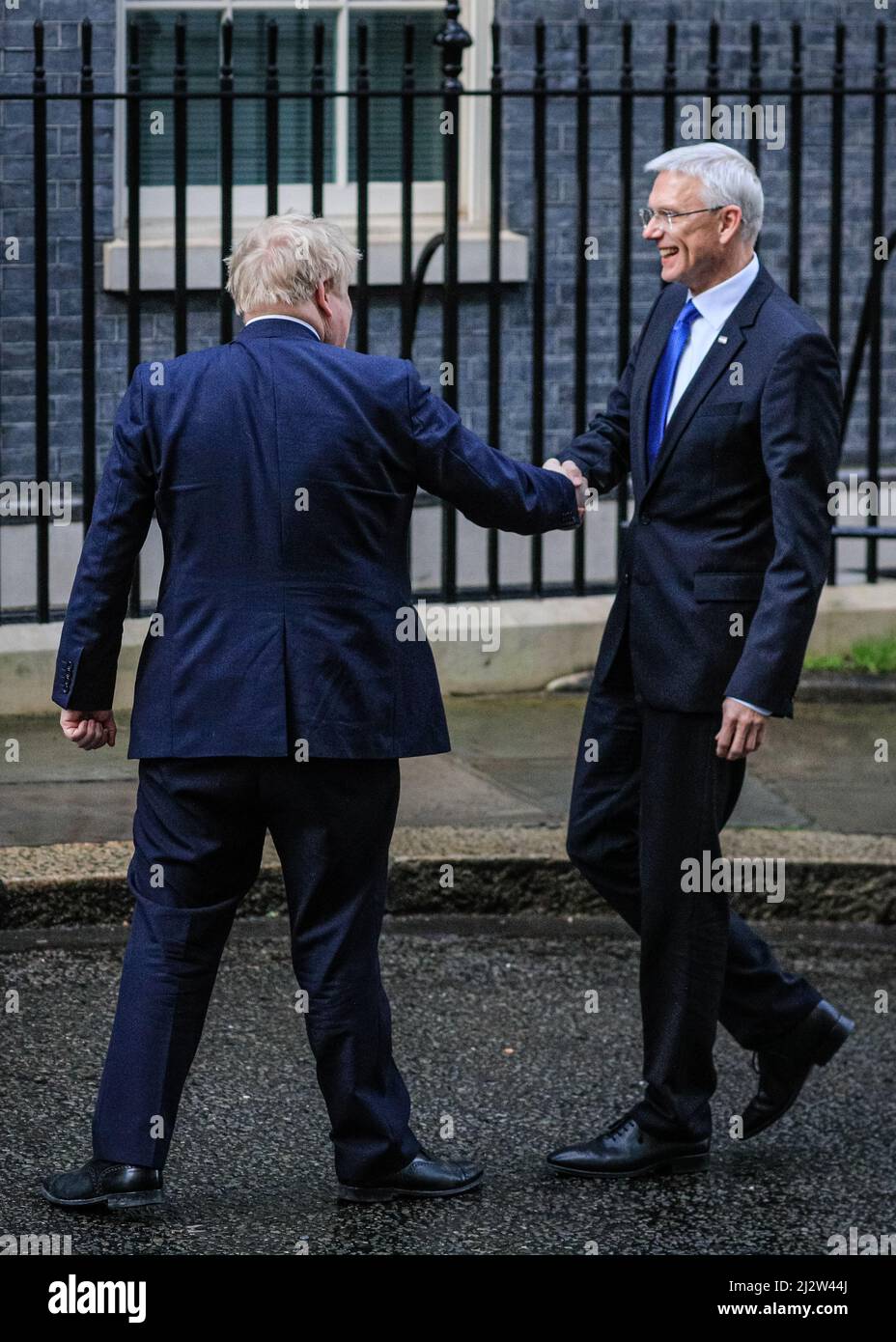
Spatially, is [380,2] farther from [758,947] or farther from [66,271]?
[758,947]

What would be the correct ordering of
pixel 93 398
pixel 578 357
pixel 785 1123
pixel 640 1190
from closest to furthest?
pixel 640 1190, pixel 785 1123, pixel 93 398, pixel 578 357

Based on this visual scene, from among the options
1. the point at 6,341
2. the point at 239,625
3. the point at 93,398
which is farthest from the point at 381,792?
the point at 6,341

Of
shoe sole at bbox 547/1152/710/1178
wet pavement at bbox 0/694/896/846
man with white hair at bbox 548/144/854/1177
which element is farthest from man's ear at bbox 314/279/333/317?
wet pavement at bbox 0/694/896/846

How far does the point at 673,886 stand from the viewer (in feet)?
13.7

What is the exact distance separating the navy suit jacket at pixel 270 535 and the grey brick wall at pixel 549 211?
15.1ft

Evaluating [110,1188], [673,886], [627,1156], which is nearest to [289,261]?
[673,886]

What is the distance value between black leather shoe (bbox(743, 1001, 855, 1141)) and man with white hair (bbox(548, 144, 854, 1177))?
0.61 ft

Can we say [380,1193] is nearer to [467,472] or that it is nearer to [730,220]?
[467,472]

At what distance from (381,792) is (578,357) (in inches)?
165

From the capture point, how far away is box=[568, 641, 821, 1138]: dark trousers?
4.18m

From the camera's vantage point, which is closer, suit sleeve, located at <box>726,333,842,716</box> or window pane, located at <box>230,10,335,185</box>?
suit sleeve, located at <box>726,333,842,716</box>

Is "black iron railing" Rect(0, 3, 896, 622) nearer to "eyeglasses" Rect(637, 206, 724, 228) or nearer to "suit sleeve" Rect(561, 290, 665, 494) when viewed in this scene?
"suit sleeve" Rect(561, 290, 665, 494)

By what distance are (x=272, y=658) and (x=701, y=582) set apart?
87 centimetres

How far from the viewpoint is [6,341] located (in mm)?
8273
